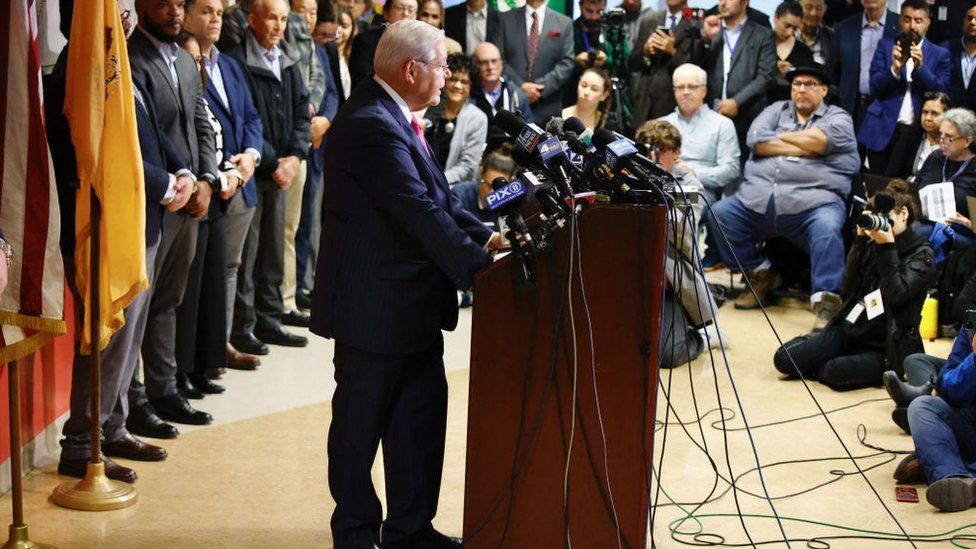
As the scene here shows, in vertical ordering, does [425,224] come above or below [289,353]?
above

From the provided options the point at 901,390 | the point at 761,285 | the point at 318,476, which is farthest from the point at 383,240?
the point at 761,285

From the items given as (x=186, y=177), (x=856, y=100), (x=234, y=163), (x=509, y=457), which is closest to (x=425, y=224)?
(x=509, y=457)

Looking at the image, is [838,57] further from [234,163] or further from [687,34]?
[234,163]

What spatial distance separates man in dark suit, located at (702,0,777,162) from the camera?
836cm

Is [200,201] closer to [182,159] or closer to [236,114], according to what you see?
[182,159]

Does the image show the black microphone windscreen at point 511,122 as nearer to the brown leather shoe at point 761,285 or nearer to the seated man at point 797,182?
the seated man at point 797,182

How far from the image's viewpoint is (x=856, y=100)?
8250 mm

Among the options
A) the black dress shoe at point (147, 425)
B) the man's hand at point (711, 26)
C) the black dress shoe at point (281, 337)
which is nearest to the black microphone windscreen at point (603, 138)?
the black dress shoe at point (147, 425)

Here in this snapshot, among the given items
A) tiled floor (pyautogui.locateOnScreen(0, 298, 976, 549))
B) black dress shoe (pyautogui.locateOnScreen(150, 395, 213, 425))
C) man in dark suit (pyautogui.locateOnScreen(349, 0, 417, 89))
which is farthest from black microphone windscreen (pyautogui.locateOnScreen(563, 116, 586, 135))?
man in dark suit (pyautogui.locateOnScreen(349, 0, 417, 89))

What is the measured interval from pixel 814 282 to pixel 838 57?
76.4 inches

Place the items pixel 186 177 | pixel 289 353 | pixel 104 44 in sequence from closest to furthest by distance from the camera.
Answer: pixel 104 44 → pixel 186 177 → pixel 289 353

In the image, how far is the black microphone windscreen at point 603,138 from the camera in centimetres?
314

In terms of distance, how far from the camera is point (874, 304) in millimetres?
5734

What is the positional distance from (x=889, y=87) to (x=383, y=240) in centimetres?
558
